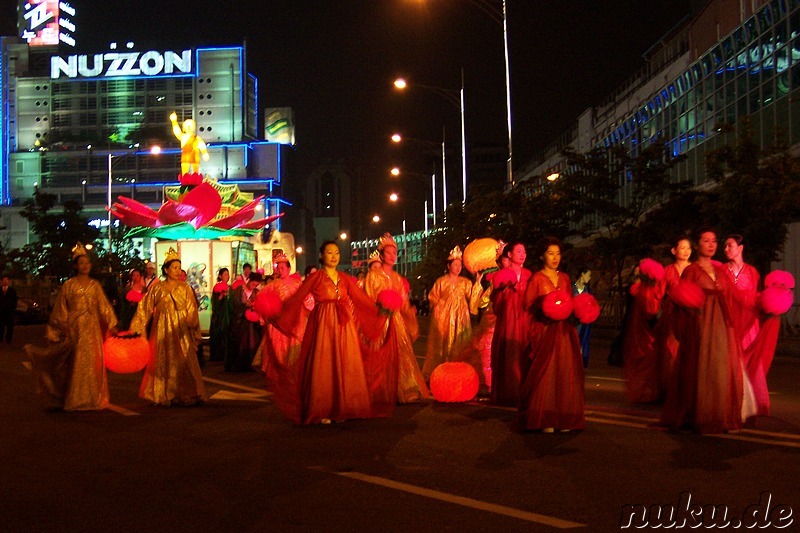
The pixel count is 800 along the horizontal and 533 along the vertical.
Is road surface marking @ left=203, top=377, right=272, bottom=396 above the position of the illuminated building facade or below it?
below

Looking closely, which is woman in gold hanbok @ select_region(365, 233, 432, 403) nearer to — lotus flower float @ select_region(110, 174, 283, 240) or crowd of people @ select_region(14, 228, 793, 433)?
crowd of people @ select_region(14, 228, 793, 433)

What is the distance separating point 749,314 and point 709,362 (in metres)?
1.10

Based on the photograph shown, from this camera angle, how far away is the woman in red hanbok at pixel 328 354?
32.7 feet

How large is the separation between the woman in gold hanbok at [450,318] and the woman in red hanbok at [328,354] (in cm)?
282

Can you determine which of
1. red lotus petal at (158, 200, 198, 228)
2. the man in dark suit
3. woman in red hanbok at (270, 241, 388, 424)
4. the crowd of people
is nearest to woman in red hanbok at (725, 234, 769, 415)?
the crowd of people

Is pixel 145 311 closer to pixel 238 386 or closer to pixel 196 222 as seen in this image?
pixel 238 386

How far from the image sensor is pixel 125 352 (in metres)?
11.8

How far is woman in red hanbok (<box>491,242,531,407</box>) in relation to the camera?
37.1 feet

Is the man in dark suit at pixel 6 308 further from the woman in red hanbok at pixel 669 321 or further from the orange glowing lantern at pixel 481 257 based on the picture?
the woman in red hanbok at pixel 669 321

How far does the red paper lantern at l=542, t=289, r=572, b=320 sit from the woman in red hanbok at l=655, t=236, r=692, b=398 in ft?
3.53

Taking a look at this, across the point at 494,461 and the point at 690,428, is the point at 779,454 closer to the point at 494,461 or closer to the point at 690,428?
the point at 690,428

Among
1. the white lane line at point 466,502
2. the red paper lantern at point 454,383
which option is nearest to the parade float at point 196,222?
the red paper lantern at point 454,383

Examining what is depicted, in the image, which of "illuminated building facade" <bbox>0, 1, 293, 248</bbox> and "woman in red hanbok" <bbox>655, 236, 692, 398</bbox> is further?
"illuminated building facade" <bbox>0, 1, 293, 248</bbox>

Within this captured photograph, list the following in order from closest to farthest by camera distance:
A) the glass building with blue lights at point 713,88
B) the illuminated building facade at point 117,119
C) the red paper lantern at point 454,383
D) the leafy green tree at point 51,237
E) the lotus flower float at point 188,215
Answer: the red paper lantern at point 454,383 < the lotus flower float at point 188,215 < the glass building with blue lights at point 713,88 < the leafy green tree at point 51,237 < the illuminated building facade at point 117,119
